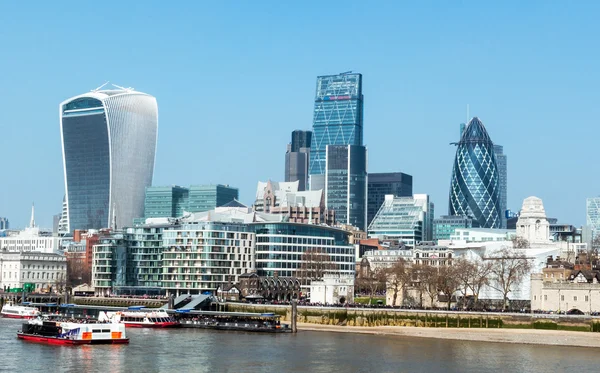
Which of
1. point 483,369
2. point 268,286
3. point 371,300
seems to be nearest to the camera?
point 483,369

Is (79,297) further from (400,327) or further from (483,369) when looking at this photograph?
(483,369)

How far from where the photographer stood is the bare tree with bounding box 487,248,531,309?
15150 centimetres

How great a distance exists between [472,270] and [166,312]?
45246 mm

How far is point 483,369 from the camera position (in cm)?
9000

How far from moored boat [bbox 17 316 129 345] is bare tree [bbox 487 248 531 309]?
59.5 meters

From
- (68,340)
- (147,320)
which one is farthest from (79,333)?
(147,320)

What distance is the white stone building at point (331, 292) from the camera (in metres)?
162

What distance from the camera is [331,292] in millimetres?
162375

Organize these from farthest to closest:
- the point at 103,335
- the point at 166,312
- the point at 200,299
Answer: the point at 200,299, the point at 166,312, the point at 103,335

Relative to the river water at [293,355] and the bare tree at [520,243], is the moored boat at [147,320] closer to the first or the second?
the river water at [293,355]

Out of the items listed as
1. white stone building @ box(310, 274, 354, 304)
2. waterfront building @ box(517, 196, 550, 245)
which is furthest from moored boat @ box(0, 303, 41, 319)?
waterfront building @ box(517, 196, 550, 245)

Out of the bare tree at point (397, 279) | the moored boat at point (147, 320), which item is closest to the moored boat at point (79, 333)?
the moored boat at point (147, 320)

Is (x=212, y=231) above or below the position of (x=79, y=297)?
above

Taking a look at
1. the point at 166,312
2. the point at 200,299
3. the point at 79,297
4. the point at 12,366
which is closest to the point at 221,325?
the point at 166,312
